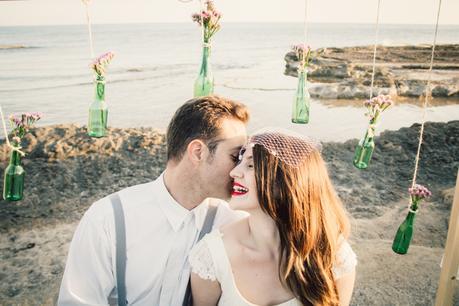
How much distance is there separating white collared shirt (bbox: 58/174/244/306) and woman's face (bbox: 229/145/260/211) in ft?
0.95

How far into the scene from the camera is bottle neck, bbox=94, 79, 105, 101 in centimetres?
232

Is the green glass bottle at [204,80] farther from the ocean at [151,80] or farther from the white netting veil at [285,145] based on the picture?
the ocean at [151,80]

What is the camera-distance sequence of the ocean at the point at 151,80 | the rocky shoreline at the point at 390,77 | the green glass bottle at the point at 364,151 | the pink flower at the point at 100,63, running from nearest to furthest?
the pink flower at the point at 100,63 → the green glass bottle at the point at 364,151 → the ocean at the point at 151,80 → the rocky shoreline at the point at 390,77

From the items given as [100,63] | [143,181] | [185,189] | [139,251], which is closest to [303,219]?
[185,189]

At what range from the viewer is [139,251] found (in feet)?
6.57

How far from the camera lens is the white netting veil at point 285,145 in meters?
1.83

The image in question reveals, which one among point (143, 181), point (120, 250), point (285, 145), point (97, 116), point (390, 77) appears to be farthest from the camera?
point (390, 77)

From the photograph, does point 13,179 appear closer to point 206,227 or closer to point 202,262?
point 206,227

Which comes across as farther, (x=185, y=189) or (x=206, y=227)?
(x=206, y=227)

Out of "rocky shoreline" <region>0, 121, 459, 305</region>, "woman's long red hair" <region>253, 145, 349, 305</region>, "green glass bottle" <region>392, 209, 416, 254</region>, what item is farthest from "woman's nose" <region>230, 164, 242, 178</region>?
"rocky shoreline" <region>0, 121, 459, 305</region>

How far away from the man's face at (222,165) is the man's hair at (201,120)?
0.10 feet

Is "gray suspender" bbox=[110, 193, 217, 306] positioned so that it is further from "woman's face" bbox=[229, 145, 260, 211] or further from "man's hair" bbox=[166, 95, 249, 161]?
"woman's face" bbox=[229, 145, 260, 211]

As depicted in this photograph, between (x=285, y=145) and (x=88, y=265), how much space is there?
1.08 metres

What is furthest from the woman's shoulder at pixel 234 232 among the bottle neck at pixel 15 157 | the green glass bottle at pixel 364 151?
the bottle neck at pixel 15 157
